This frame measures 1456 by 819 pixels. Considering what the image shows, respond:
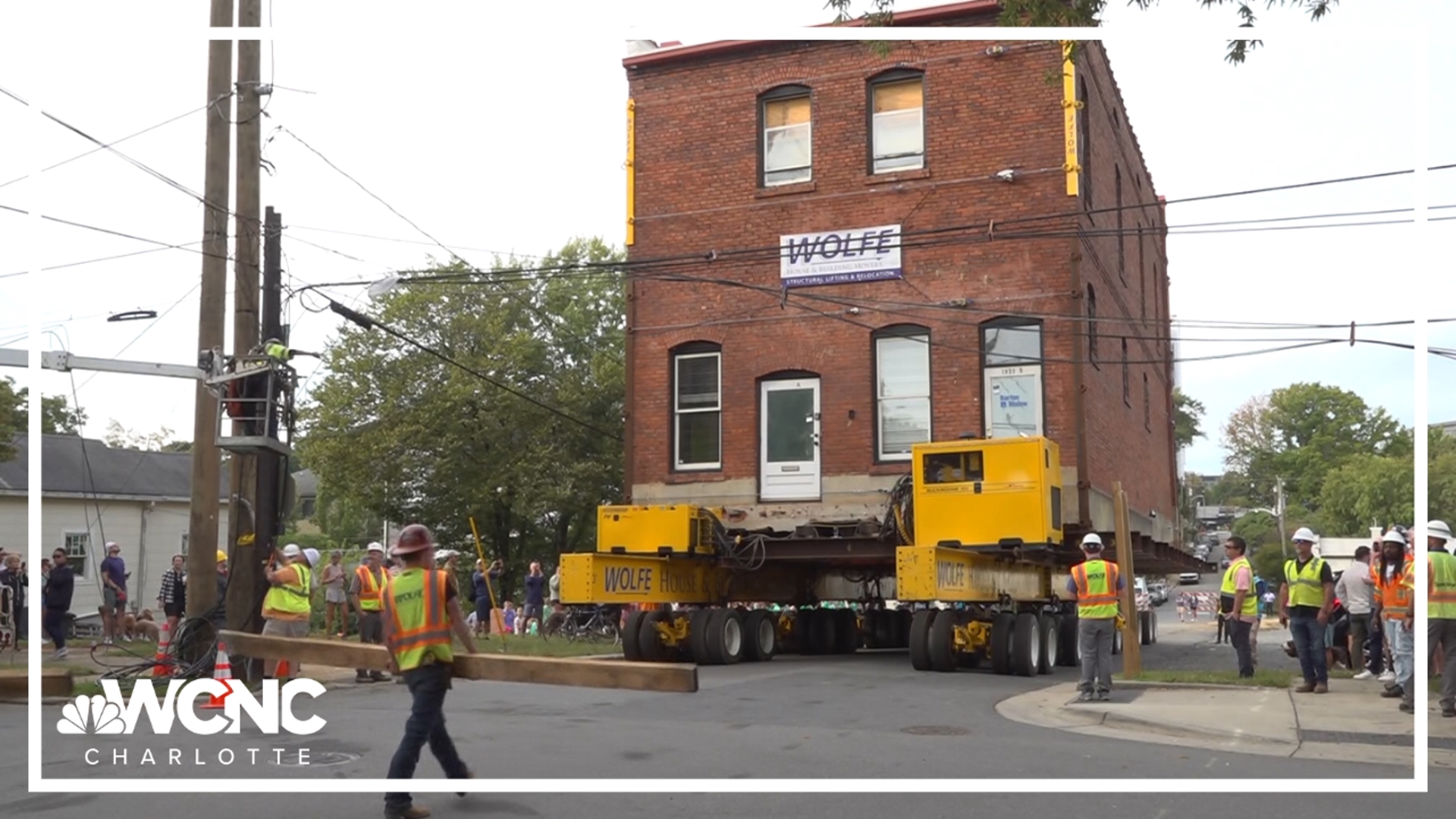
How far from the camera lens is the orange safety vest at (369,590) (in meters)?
16.9

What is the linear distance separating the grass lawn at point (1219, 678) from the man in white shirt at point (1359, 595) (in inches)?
46.1

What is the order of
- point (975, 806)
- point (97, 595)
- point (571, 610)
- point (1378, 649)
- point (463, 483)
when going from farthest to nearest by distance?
point (463, 483), point (97, 595), point (571, 610), point (1378, 649), point (975, 806)

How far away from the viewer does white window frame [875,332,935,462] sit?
21469 mm

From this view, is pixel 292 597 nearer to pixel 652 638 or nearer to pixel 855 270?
pixel 652 638

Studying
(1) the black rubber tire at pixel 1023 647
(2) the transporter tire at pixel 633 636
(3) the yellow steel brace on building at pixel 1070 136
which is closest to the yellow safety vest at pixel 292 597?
(2) the transporter tire at pixel 633 636

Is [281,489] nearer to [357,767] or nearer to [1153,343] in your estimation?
[357,767]

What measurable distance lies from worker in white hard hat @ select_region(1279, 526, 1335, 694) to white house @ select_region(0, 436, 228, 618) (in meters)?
29.4

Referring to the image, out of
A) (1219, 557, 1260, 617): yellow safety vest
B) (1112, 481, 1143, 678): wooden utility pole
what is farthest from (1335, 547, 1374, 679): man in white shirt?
(1112, 481, 1143, 678): wooden utility pole

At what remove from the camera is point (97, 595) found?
1598 inches

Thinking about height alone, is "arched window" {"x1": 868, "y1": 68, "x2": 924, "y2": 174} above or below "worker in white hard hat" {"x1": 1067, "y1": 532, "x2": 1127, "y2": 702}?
above

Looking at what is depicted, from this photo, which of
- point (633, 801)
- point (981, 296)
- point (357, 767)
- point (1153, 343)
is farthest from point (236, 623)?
point (1153, 343)

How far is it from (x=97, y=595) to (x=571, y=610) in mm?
19431

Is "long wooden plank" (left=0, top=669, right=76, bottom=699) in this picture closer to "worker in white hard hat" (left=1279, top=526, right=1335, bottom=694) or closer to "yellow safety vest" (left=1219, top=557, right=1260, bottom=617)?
"worker in white hard hat" (left=1279, top=526, right=1335, bottom=694)

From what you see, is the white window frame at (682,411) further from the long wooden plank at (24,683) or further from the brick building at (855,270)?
the long wooden plank at (24,683)
